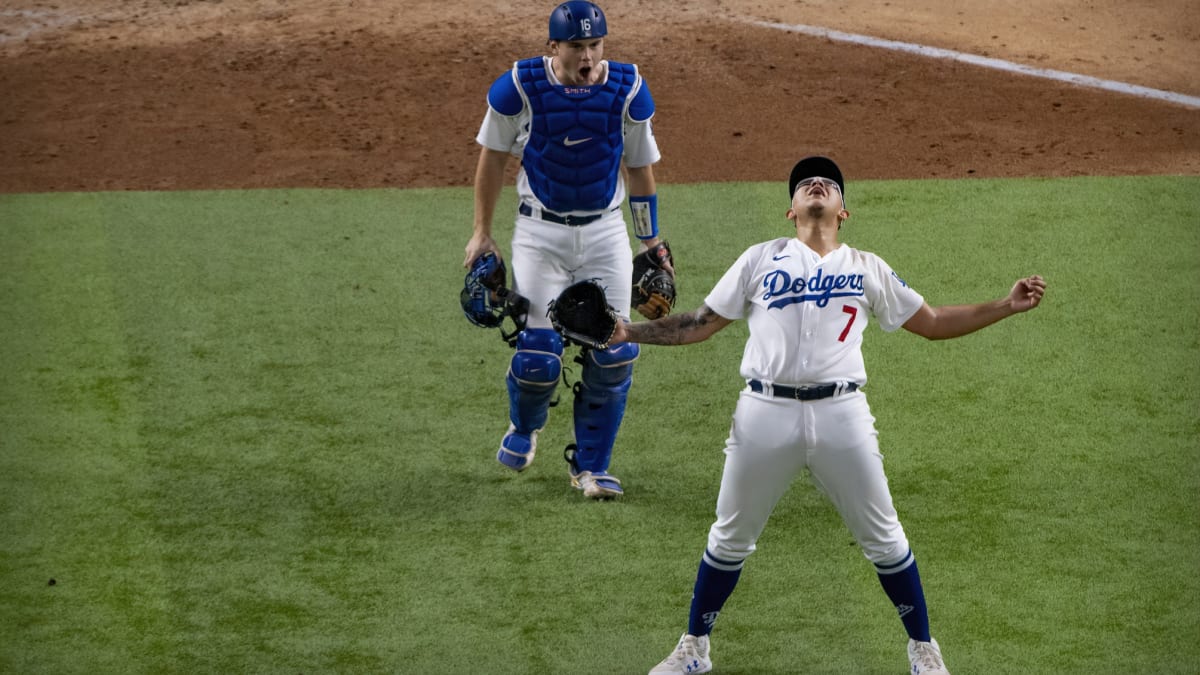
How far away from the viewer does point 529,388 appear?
6719 mm

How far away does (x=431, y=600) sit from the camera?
6.02 meters

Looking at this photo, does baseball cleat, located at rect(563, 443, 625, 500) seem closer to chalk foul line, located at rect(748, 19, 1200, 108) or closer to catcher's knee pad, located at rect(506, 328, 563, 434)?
catcher's knee pad, located at rect(506, 328, 563, 434)

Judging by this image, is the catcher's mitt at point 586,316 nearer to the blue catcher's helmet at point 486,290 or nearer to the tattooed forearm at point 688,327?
the tattooed forearm at point 688,327

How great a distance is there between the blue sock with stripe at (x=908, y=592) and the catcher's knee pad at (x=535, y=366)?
1.88 meters

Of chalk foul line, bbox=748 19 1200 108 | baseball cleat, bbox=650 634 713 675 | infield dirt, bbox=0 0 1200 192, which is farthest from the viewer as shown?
chalk foul line, bbox=748 19 1200 108

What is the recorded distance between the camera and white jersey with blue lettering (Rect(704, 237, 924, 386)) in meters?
5.10

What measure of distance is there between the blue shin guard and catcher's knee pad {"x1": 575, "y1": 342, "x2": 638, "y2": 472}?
0.14 metres

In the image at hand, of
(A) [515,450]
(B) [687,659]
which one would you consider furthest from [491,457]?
(B) [687,659]

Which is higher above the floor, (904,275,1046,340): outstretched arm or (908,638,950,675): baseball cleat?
A: (904,275,1046,340): outstretched arm

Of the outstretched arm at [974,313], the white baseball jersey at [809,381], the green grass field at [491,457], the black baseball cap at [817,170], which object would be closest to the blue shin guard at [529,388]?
the green grass field at [491,457]

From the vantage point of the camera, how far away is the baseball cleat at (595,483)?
675 centimetres

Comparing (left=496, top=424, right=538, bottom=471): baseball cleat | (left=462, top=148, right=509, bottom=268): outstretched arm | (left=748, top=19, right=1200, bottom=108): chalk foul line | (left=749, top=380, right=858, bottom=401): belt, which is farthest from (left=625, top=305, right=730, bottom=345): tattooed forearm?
(left=748, top=19, right=1200, bottom=108): chalk foul line

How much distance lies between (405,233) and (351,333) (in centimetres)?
139

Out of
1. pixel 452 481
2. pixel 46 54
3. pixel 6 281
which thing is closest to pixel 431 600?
pixel 452 481
